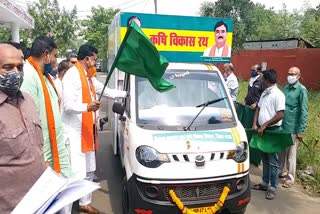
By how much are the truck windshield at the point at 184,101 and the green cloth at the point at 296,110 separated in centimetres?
149

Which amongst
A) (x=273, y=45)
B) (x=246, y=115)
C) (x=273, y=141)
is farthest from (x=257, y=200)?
(x=273, y=45)

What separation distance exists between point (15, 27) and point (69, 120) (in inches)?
507

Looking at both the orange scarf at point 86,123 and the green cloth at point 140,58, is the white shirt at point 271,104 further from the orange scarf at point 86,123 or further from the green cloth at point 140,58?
the orange scarf at point 86,123

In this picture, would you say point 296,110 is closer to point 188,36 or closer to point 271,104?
point 271,104

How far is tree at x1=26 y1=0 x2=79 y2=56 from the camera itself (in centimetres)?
2834

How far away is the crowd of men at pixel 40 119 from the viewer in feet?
6.72

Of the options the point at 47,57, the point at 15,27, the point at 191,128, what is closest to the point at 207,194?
the point at 191,128

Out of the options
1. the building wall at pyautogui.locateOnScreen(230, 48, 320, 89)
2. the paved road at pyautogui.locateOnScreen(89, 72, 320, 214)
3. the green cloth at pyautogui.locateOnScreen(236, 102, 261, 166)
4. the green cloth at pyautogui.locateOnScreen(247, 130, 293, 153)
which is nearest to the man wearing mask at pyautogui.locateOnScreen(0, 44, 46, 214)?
the paved road at pyautogui.locateOnScreen(89, 72, 320, 214)

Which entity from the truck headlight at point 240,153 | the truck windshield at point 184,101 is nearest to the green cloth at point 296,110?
the truck windshield at point 184,101

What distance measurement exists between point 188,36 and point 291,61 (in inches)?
684

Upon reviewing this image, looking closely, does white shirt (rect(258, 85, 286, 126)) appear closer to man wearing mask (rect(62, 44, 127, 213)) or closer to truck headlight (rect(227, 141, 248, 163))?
truck headlight (rect(227, 141, 248, 163))

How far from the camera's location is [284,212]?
4.61 m

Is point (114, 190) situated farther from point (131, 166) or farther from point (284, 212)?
point (284, 212)

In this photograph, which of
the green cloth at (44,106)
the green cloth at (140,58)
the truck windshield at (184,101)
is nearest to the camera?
the green cloth at (44,106)
